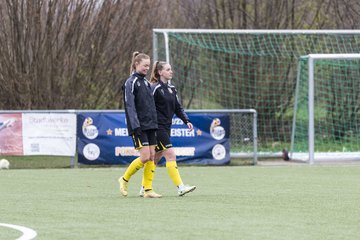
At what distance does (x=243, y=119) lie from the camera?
21297mm

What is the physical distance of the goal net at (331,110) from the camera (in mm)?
22797

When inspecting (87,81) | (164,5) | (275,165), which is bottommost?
(275,165)

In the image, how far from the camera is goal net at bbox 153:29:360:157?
23.9 m

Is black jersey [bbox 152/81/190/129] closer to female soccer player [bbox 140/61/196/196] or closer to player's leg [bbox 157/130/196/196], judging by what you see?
female soccer player [bbox 140/61/196/196]

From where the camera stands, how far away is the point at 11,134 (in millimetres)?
19844

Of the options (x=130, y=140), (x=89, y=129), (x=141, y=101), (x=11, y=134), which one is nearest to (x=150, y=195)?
(x=141, y=101)

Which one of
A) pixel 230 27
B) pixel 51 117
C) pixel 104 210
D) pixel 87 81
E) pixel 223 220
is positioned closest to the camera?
pixel 223 220

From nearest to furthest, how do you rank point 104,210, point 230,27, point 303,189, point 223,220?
point 223,220, point 104,210, point 303,189, point 230,27

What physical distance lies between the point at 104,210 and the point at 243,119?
11049 mm

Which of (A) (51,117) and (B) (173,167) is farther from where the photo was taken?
(A) (51,117)

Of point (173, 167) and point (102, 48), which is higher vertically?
point (102, 48)

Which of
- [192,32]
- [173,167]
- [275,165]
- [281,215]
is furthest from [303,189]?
→ [192,32]

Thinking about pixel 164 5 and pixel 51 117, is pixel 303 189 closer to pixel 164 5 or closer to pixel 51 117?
pixel 51 117

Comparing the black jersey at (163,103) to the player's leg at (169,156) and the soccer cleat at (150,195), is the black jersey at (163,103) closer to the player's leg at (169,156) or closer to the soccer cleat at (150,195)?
the player's leg at (169,156)
